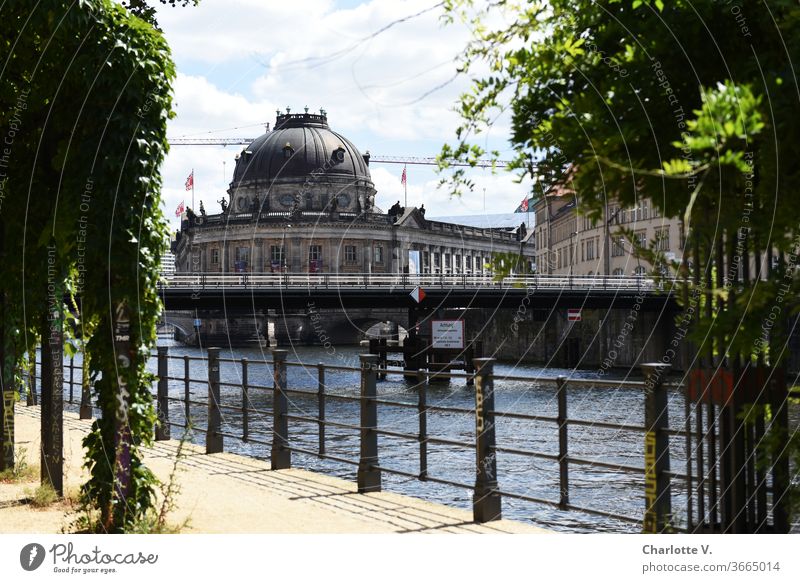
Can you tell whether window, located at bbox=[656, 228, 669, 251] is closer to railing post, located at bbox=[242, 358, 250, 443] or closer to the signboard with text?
railing post, located at bbox=[242, 358, 250, 443]

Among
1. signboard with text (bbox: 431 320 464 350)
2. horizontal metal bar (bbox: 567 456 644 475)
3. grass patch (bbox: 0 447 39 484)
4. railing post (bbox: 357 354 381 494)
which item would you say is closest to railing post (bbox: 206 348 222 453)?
grass patch (bbox: 0 447 39 484)

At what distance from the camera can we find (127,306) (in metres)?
7.45

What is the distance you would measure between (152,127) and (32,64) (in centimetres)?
222

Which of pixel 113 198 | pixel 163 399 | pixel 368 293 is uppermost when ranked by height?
pixel 113 198

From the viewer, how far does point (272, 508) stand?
9.96 meters

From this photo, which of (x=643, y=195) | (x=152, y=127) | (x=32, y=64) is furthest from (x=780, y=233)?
(x=32, y=64)

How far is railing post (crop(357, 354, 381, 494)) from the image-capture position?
11234 mm

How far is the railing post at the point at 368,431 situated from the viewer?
11234mm

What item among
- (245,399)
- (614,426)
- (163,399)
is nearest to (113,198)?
(614,426)

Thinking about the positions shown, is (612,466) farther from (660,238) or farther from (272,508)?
(660,238)

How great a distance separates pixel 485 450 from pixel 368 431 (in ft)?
7.32

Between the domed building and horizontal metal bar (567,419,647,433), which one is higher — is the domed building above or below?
above

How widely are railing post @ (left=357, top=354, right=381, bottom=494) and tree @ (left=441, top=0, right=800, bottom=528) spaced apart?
6.67 m

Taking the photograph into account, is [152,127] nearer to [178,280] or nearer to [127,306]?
[127,306]
